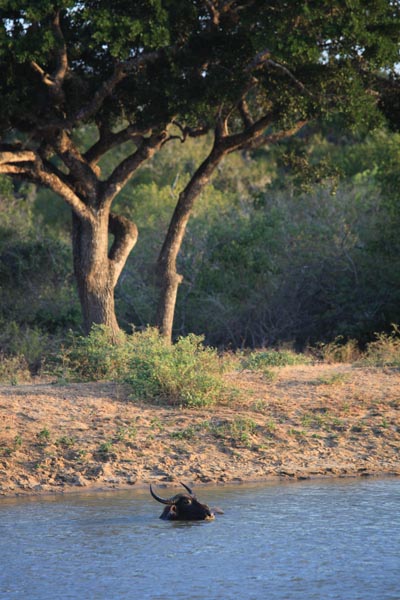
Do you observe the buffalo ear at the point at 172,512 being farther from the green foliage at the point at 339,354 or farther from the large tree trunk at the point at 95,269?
the large tree trunk at the point at 95,269

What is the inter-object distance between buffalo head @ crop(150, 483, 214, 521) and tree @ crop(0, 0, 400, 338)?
797 cm

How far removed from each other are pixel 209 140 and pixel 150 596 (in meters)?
38.1

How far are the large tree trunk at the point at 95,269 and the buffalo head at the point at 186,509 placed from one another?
818 cm

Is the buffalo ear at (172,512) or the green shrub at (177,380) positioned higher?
the green shrub at (177,380)

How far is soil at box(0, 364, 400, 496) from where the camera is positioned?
9.55m

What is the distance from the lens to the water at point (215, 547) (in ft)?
19.8

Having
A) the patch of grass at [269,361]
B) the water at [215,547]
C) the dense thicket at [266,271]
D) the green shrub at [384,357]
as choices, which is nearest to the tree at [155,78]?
the dense thicket at [266,271]

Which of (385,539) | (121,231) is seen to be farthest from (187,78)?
(385,539)

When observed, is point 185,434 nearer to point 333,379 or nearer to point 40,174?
point 333,379

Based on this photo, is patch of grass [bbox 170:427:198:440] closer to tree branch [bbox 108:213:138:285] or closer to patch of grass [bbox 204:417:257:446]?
patch of grass [bbox 204:417:257:446]

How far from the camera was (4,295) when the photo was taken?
22.0 meters

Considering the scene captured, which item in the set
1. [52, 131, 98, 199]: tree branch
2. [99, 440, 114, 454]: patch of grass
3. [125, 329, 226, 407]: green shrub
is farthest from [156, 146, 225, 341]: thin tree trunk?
[99, 440, 114, 454]: patch of grass

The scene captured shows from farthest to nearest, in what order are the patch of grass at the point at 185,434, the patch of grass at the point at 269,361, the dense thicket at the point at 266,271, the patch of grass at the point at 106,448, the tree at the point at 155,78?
the dense thicket at the point at 266,271 → the tree at the point at 155,78 → the patch of grass at the point at 269,361 → the patch of grass at the point at 185,434 → the patch of grass at the point at 106,448

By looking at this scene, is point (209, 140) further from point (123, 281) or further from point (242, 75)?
point (242, 75)
